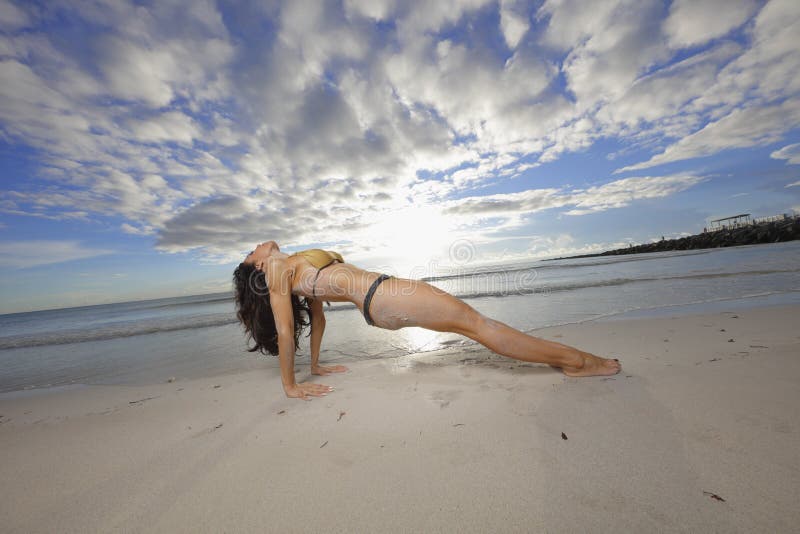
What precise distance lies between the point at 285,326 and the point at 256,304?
0.95 metres

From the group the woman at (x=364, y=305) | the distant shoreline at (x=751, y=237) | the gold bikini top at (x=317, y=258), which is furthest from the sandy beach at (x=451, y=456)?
the distant shoreline at (x=751, y=237)

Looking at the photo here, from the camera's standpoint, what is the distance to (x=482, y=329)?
268cm

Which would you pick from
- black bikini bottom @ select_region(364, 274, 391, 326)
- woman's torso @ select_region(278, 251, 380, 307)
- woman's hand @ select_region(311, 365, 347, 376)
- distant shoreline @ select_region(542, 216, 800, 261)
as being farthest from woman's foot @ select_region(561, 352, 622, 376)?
distant shoreline @ select_region(542, 216, 800, 261)

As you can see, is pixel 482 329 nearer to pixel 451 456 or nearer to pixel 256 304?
pixel 451 456

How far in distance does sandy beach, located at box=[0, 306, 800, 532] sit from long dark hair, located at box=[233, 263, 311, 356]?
91cm

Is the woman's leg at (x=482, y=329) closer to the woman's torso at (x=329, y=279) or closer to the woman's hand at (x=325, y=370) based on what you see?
the woman's torso at (x=329, y=279)

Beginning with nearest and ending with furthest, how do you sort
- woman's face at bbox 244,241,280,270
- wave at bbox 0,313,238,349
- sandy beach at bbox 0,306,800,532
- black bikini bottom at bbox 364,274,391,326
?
sandy beach at bbox 0,306,800,532, black bikini bottom at bbox 364,274,391,326, woman's face at bbox 244,241,280,270, wave at bbox 0,313,238,349

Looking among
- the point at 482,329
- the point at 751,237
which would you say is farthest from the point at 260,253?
the point at 751,237

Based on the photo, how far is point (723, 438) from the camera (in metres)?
1.60

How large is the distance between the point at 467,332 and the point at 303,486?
5.55 ft

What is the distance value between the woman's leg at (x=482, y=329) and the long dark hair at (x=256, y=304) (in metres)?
1.51

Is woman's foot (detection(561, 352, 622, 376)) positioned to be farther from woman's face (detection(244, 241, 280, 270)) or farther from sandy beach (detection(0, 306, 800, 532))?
woman's face (detection(244, 241, 280, 270))

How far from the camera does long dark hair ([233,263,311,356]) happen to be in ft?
11.9

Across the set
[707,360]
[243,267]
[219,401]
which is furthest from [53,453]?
[707,360]
